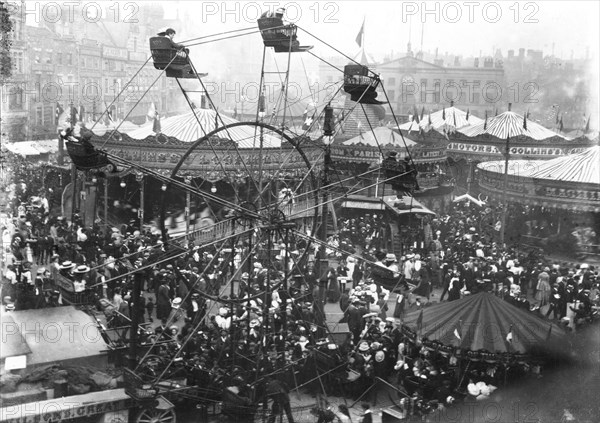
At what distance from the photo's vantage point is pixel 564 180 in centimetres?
2361

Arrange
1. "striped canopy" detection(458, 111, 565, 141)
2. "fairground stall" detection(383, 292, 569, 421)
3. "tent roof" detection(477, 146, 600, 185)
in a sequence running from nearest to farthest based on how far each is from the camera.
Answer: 1. "fairground stall" detection(383, 292, 569, 421)
2. "tent roof" detection(477, 146, 600, 185)
3. "striped canopy" detection(458, 111, 565, 141)

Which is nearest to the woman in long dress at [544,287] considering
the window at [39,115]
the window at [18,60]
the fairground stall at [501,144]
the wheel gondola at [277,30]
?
the wheel gondola at [277,30]

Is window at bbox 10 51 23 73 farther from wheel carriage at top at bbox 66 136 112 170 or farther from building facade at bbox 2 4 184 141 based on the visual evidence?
wheel carriage at top at bbox 66 136 112 170

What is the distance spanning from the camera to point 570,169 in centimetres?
2422

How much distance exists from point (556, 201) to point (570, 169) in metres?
1.33

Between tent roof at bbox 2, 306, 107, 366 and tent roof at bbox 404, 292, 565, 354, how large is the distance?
6029 mm

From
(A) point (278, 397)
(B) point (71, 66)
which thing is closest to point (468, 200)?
(B) point (71, 66)

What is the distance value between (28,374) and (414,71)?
167 ft

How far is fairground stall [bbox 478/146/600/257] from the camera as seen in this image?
918 inches

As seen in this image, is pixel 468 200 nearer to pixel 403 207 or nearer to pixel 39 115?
pixel 403 207

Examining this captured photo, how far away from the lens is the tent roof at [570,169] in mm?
23484

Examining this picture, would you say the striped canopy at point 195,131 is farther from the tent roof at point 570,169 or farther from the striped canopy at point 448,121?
the striped canopy at point 448,121

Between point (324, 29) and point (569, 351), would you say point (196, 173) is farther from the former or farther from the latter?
point (569, 351)

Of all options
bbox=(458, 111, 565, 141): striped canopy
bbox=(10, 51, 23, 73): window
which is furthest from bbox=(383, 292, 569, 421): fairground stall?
bbox=(458, 111, 565, 141): striped canopy
